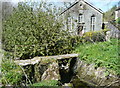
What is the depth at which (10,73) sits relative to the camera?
158cm

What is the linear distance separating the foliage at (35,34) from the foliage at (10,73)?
12.7 inches

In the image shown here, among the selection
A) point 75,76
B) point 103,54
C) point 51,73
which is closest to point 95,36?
point 103,54

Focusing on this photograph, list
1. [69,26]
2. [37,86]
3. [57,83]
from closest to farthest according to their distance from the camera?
[37,86] < [57,83] < [69,26]

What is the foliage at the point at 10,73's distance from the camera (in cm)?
153

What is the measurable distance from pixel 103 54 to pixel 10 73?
1.02 metres

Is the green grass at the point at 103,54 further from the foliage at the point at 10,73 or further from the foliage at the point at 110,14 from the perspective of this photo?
the foliage at the point at 10,73

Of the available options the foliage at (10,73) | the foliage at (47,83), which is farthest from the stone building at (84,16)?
the foliage at (10,73)

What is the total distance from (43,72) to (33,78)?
12 centimetres

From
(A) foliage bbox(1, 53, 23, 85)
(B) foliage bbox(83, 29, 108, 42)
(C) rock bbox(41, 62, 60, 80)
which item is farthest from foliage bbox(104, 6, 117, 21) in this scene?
(A) foliage bbox(1, 53, 23, 85)

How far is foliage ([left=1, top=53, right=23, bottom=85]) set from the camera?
153cm

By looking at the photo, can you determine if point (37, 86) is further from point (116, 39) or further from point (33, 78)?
point (116, 39)

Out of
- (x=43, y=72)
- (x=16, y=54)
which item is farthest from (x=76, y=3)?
(x=16, y=54)

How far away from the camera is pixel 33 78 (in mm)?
1723

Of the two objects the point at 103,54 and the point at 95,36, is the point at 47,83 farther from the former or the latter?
the point at 95,36
